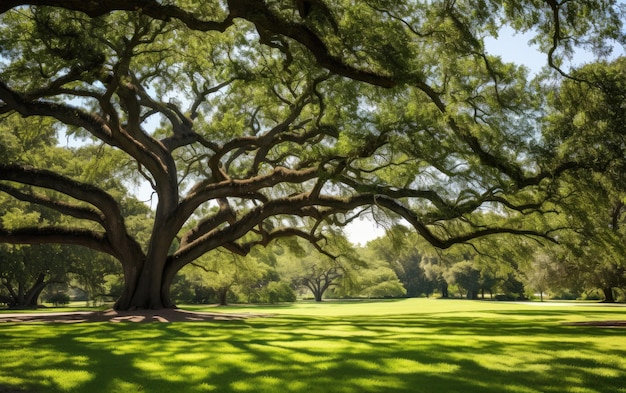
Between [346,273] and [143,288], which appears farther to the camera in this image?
[346,273]

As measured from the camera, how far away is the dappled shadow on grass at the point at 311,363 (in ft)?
19.1

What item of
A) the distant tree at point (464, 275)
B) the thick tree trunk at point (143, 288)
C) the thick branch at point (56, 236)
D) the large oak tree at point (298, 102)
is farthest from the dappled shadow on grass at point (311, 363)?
the distant tree at point (464, 275)

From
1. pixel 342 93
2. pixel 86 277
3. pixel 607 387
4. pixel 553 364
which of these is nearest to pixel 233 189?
pixel 342 93

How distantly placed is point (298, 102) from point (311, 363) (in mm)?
12247

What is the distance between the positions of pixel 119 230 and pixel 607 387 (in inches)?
703

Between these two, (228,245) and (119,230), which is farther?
(228,245)

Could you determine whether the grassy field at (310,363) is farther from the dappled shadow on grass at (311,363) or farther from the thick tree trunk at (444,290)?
the thick tree trunk at (444,290)

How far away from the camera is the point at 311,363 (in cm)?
725

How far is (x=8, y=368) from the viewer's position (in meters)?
6.78

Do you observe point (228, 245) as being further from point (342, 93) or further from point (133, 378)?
point (133, 378)

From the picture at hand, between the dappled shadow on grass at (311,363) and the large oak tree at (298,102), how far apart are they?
5197 millimetres

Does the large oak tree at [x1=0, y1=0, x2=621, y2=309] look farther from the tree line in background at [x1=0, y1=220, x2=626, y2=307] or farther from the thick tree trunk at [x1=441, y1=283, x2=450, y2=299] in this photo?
the thick tree trunk at [x1=441, y1=283, x2=450, y2=299]

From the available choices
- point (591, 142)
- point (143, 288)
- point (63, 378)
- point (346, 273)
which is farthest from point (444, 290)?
point (63, 378)

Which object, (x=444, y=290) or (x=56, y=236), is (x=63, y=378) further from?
(x=444, y=290)
